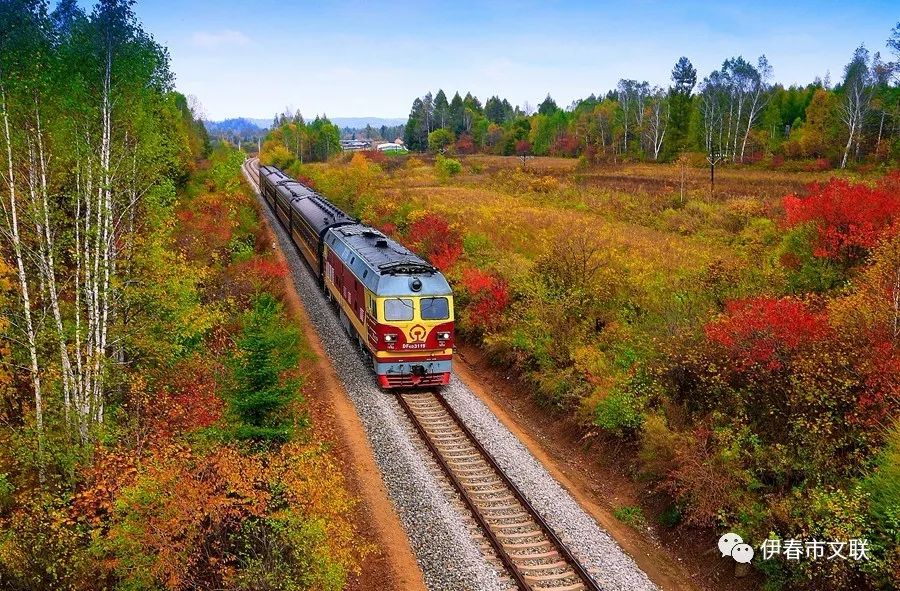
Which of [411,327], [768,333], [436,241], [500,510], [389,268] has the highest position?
[389,268]

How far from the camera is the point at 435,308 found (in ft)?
60.7

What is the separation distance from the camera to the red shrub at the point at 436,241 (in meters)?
28.4

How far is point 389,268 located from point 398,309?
1323 millimetres

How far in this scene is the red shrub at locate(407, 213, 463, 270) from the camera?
93.3ft

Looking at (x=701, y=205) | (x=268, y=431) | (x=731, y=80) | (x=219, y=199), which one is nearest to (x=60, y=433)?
(x=268, y=431)

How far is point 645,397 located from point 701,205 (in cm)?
2743

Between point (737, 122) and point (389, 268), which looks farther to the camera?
point (737, 122)

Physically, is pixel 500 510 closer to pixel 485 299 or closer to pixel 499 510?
pixel 499 510

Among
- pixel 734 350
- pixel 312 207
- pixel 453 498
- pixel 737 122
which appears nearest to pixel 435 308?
pixel 453 498

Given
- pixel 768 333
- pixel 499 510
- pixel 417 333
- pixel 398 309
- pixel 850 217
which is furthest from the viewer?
pixel 417 333

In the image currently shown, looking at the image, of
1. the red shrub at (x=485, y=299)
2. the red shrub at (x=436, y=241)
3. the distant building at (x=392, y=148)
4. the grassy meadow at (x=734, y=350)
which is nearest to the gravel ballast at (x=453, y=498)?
the grassy meadow at (x=734, y=350)

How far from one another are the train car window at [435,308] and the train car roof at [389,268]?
242mm

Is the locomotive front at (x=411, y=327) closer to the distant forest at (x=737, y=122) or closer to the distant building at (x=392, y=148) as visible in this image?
the distant forest at (x=737, y=122)

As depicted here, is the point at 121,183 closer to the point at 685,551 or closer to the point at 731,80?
the point at 685,551
